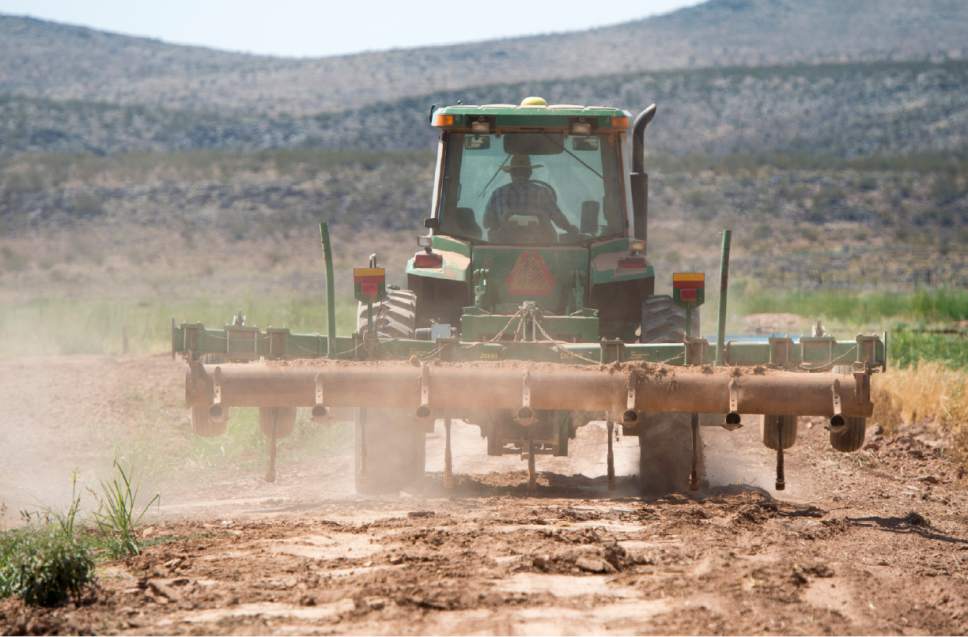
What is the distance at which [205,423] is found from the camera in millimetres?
9969

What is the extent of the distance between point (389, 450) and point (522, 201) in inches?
96.4

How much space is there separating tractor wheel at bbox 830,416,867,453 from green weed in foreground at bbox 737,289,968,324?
63.2ft

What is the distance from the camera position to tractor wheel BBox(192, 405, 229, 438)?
9.84 m

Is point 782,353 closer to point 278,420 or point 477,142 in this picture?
point 477,142

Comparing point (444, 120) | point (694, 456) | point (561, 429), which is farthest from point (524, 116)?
point (694, 456)

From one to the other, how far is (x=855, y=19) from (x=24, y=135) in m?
74.1

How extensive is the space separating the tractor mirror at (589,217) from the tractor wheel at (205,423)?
140 inches

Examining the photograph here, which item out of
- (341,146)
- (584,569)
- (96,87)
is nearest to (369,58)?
(96,87)

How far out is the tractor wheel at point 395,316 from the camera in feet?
37.0

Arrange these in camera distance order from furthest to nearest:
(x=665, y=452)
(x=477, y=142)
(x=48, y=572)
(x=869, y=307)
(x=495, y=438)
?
1. (x=869, y=307)
2. (x=477, y=142)
3. (x=665, y=452)
4. (x=495, y=438)
5. (x=48, y=572)

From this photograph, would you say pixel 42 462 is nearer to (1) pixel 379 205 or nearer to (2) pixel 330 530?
(2) pixel 330 530

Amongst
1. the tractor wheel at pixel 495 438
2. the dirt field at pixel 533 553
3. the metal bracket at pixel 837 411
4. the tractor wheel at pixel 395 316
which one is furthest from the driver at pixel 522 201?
the metal bracket at pixel 837 411

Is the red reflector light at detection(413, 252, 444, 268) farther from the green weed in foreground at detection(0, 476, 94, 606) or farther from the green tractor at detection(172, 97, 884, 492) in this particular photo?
the green weed in foreground at detection(0, 476, 94, 606)

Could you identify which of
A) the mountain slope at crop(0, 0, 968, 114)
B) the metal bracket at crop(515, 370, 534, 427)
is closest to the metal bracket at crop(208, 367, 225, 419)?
the metal bracket at crop(515, 370, 534, 427)
